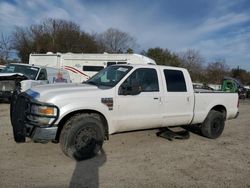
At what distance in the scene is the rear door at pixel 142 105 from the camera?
5812mm

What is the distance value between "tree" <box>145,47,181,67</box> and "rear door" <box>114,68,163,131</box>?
149 feet

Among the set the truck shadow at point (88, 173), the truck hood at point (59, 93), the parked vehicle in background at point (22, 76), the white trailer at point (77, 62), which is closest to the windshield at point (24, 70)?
the parked vehicle in background at point (22, 76)

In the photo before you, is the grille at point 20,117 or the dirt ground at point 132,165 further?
the grille at point 20,117

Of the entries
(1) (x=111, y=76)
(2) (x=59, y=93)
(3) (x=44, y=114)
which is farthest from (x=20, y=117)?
(1) (x=111, y=76)

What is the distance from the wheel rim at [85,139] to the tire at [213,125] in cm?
364

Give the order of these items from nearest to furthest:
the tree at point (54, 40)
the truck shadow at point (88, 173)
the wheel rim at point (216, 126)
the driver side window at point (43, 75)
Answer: the truck shadow at point (88, 173)
the wheel rim at point (216, 126)
the driver side window at point (43, 75)
the tree at point (54, 40)

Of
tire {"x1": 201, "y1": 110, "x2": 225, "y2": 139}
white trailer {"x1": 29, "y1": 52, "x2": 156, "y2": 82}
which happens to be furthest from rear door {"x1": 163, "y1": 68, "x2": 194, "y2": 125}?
white trailer {"x1": 29, "y1": 52, "x2": 156, "y2": 82}

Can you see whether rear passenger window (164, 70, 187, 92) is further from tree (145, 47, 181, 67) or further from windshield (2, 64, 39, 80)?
tree (145, 47, 181, 67)

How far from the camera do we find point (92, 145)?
543 cm

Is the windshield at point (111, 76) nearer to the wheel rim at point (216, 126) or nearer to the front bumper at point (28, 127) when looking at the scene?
the front bumper at point (28, 127)

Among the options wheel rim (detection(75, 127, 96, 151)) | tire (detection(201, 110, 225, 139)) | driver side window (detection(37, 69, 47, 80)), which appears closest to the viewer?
wheel rim (detection(75, 127, 96, 151))

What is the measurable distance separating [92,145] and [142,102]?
1.47 meters

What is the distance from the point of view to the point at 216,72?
51.7 metres

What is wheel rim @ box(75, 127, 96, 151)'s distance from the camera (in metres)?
5.27
